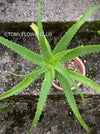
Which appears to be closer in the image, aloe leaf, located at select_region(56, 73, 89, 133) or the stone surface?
aloe leaf, located at select_region(56, 73, 89, 133)

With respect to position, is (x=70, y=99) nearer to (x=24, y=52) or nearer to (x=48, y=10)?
(x=24, y=52)

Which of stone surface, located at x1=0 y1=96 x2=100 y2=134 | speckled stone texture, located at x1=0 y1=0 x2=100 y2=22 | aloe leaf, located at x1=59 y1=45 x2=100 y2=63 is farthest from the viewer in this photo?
stone surface, located at x1=0 y1=96 x2=100 y2=134

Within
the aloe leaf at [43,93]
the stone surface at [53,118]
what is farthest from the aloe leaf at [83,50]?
the stone surface at [53,118]

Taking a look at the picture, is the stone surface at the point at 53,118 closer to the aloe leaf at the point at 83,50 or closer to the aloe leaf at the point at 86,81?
the aloe leaf at the point at 86,81

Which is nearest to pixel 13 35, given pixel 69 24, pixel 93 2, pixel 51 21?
pixel 51 21

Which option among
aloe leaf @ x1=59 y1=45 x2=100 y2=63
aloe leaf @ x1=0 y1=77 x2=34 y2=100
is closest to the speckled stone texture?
aloe leaf @ x1=59 y1=45 x2=100 y2=63

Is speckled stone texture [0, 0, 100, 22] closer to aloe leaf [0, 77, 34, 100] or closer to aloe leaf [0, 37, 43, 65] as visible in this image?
aloe leaf [0, 37, 43, 65]

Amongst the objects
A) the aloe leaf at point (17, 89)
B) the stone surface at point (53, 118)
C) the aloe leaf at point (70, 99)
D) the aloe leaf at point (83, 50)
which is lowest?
the stone surface at point (53, 118)
